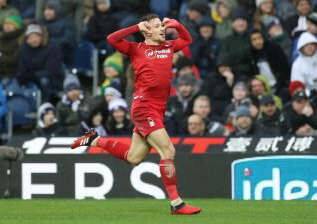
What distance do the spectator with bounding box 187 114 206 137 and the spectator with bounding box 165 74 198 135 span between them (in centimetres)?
43

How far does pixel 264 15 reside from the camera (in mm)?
21812

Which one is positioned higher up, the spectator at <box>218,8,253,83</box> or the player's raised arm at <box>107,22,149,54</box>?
the player's raised arm at <box>107,22,149,54</box>

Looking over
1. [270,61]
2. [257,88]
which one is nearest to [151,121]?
[257,88]

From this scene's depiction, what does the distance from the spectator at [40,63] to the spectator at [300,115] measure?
14.3ft

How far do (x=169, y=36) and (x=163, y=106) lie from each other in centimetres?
713

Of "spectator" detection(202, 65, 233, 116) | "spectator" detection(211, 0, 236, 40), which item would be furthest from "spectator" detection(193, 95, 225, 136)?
"spectator" detection(211, 0, 236, 40)

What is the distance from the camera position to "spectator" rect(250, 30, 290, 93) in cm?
2083

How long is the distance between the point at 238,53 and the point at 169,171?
697 cm

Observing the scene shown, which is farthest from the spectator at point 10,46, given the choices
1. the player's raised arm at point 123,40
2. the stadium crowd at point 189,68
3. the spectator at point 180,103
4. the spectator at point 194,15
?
the player's raised arm at point 123,40

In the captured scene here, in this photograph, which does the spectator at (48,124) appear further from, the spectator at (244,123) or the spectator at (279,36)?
the spectator at (279,36)

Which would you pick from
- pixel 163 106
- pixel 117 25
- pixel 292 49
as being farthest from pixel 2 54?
pixel 163 106

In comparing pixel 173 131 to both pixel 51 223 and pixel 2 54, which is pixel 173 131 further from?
pixel 51 223

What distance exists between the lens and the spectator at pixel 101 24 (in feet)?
73.4

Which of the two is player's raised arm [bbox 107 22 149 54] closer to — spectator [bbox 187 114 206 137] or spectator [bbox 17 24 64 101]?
spectator [bbox 187 114 206 137]
